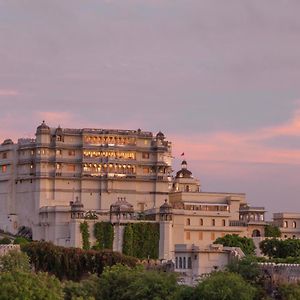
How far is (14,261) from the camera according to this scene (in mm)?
105000

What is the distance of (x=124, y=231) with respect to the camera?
140 m

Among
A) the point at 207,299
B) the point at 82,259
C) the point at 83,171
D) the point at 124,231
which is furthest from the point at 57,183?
the point at 207,299

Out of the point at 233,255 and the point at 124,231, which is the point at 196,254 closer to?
the point at 233,255

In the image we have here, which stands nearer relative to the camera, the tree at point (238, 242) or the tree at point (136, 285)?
the tree at point (136, 285)

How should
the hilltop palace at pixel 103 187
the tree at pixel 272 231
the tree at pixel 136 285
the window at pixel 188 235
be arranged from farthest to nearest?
the tree at pixel 272 231 → the hilltop palace at pixel 103 187 → the window at pixel 188 235 → the tree at pixel 136 285

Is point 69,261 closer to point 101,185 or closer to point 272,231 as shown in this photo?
point 101,185

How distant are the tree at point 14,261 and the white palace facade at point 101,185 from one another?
123 feet

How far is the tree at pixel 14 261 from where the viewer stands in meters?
103

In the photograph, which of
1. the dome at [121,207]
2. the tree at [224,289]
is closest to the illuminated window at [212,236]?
the dome at [121,207]

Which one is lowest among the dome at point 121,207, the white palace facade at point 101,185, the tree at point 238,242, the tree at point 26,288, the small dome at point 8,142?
the tree at point 26,288

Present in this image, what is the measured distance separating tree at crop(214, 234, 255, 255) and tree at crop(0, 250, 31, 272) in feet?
107

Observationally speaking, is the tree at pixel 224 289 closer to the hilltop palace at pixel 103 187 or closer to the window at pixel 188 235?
the window at pixel 188 235

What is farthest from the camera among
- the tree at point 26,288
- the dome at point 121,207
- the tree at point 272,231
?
the tree at point 272,231

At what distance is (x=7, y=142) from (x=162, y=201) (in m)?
18.7
